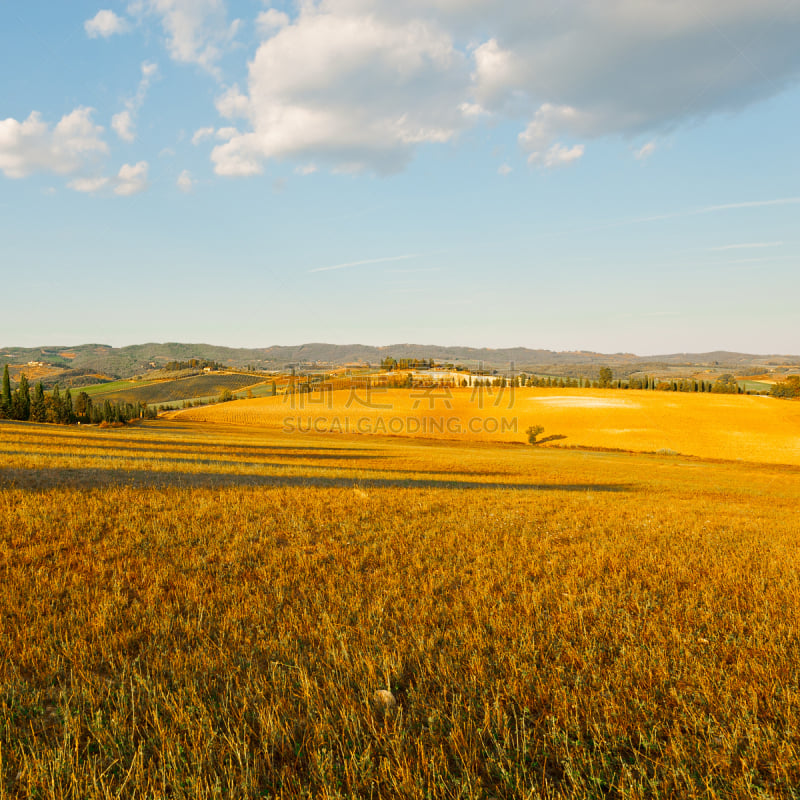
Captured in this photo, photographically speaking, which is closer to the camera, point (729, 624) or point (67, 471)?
point (729, 624)

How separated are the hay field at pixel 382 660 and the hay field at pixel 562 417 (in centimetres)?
6530

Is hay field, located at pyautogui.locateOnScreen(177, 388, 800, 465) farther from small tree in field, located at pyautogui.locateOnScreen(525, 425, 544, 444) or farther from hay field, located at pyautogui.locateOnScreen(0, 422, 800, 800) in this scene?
hay field, located at pyautogui.locateOnScreen(0, 422, 800, 800)

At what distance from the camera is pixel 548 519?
1355cm

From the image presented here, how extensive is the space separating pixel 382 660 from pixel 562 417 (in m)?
87.4

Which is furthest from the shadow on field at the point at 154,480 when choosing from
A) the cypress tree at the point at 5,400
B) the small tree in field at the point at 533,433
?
the cypress tree at the point at 5,400

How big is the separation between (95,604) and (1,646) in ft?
3.85

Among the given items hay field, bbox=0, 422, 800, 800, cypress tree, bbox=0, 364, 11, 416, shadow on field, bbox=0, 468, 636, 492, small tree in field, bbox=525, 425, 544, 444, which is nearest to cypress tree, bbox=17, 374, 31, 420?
cypress tree, bbox=0, 364, 11, 416

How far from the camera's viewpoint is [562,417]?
85.9m

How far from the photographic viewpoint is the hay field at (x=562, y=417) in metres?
A: 66.1

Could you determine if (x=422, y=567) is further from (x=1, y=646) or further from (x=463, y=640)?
(x=1, y=646)

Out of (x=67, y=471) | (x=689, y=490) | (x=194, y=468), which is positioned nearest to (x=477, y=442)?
(x=689, y=490)

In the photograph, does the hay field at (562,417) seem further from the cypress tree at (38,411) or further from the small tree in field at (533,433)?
the cypress tree at (38,411)

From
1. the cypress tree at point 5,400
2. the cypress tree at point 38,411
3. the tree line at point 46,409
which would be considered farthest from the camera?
the cypress tree at point 38,411

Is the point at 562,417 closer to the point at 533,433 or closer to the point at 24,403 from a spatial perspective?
the point at 533,433
